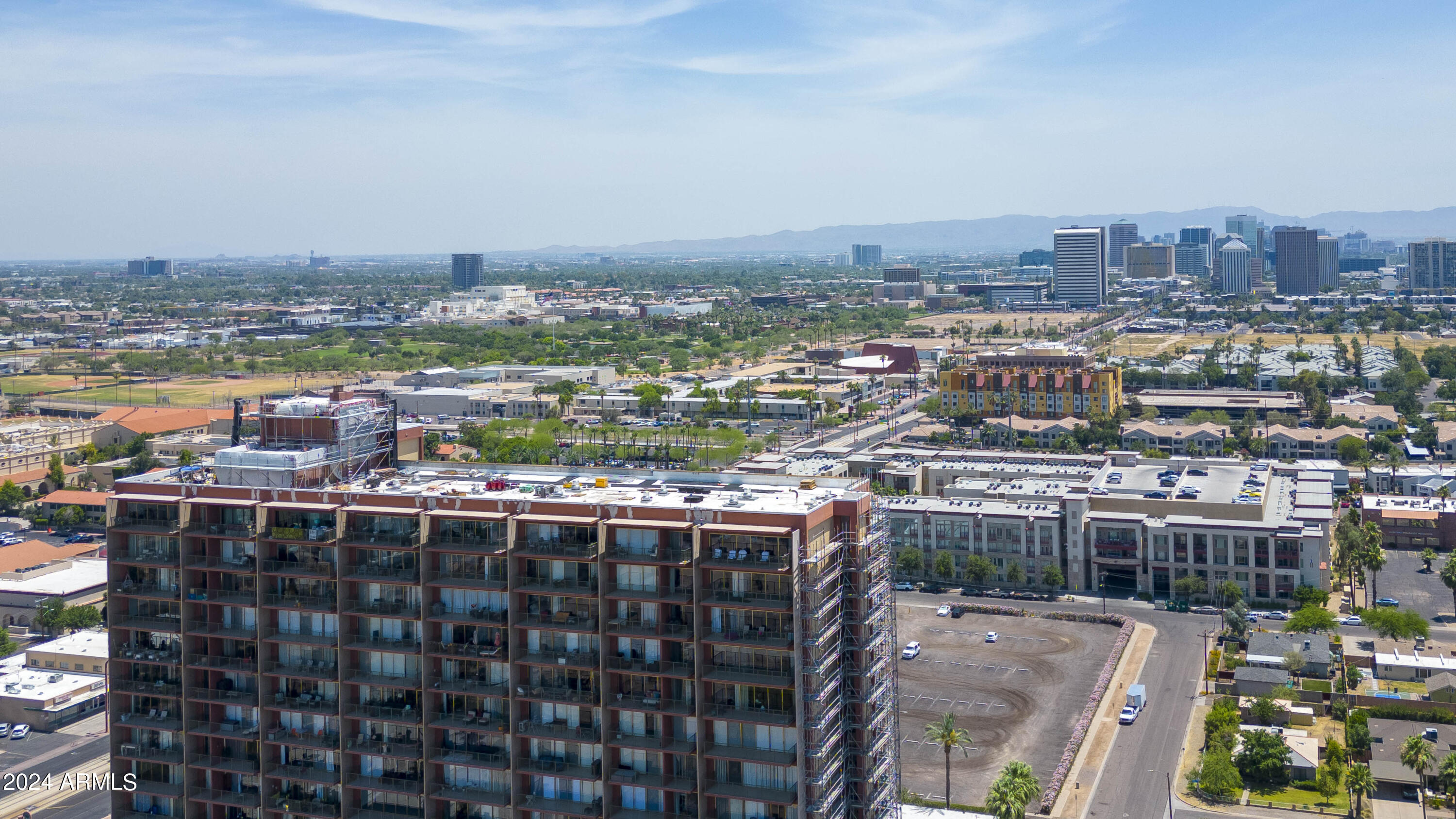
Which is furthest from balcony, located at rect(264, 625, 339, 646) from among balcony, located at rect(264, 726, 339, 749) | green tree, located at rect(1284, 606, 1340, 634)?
green tree, located at rect(1284, 606, 1340, 634)

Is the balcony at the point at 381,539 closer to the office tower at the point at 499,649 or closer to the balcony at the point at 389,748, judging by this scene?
the office tower at the point at 499,649

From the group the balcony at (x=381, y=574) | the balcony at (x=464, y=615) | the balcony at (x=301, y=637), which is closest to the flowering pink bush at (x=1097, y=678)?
the balcony at (x=464, y=615)

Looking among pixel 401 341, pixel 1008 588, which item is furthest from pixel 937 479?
pixel 401 341

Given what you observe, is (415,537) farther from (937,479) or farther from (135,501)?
(937,479)

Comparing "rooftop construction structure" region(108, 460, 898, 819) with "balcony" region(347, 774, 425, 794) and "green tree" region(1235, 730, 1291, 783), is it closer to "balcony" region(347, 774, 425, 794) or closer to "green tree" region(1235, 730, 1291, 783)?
"balcony" region(347, 774, 425, 794)

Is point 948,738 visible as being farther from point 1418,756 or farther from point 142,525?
point 142,525

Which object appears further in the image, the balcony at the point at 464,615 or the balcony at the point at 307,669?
the balcony at the point at 307,669

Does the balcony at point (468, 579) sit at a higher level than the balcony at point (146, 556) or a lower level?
lower

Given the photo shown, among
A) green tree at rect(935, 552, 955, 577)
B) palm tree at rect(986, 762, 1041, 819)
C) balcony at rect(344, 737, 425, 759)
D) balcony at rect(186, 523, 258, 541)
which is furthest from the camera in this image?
green tree at rect(935, 552, 955, 577)
